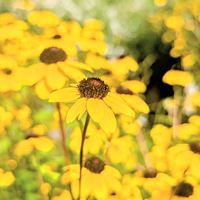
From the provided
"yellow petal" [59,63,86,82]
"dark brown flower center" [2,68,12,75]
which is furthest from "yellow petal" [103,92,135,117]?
"dark brown flower center" [2,68,12,75]

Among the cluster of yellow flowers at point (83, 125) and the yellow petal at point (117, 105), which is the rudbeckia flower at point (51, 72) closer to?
the cluster of yellow flowers at point (83, 125)

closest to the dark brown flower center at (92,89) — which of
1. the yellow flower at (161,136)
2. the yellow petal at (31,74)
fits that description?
the yellow petal at (31,74)

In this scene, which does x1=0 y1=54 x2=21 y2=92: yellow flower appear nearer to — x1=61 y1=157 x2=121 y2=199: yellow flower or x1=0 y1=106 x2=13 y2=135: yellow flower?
x1=0 y1=106 x2=13 y2=135: yellow flower

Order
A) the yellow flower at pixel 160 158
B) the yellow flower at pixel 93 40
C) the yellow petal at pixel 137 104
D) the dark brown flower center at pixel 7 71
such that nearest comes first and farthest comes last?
1. the yellow petal at pixel 137 104
2. the yellow flower at pixel 160 158
3. the dark brown flower center at pixel 7 71
4. the yellow flower at pixel 93 40

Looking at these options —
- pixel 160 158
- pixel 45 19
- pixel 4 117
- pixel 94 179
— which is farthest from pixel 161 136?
pixel 45 19

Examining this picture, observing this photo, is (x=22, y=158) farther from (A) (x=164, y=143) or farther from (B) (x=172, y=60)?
(B) (x=172, y=60)

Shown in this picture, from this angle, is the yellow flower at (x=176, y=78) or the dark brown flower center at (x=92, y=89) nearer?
the dark brown flower center at (x=92, y=89)
